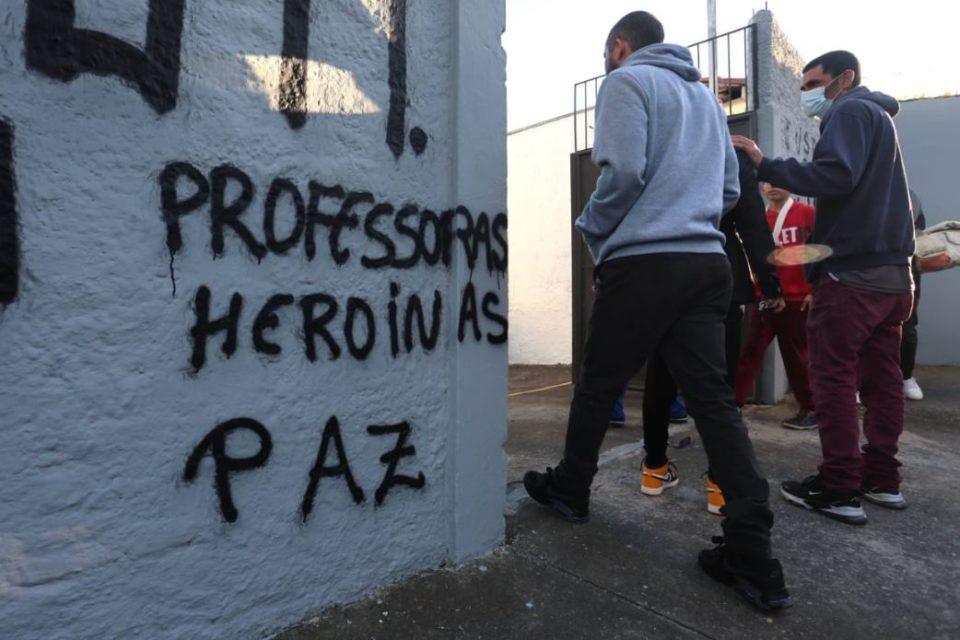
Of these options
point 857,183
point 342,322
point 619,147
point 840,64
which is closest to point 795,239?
point 840,64

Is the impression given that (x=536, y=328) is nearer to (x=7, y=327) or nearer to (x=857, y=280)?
(x=857, y=280)

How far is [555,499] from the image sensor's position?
2.43 m

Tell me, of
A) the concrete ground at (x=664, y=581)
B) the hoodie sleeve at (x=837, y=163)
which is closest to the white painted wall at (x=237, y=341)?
the concrete ground at (x=664, y=581)

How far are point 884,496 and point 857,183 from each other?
1356 mm

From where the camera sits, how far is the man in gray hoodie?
6.22ft

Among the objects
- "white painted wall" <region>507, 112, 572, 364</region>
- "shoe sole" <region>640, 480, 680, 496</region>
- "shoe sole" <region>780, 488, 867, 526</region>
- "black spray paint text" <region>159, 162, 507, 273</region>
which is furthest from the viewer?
"white painted wall" <region>507, 112, 572, 364</region>

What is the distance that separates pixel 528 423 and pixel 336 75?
3.16 metres

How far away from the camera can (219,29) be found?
1.56 m

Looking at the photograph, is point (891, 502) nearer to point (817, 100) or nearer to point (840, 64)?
point (817, 100)

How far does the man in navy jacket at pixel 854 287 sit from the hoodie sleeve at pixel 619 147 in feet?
2.65

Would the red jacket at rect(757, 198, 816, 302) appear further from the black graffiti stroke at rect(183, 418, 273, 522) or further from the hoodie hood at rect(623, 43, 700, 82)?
the black graffiti stroke at rect(183, 418, 273, 522)

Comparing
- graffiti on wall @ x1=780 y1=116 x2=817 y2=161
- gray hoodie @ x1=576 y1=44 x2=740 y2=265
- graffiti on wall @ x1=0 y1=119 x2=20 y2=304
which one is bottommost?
graffiti on wall @ x1=0 y1=119 x2=20 y2=304

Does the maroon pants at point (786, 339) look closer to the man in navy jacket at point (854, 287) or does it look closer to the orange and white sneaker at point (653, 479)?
the man in navy jacket at point (854, 287)

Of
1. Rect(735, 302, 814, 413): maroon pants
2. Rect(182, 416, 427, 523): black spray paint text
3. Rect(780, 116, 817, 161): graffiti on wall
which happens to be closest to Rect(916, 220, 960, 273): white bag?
Rect(780, 116, 817, 161): graffiti on wall
